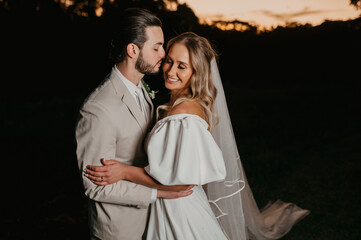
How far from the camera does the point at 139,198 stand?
5.90ft

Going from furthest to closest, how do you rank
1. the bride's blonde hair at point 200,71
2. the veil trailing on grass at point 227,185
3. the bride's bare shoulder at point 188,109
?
the veil trailing on grass at point 227,185 < the bride's blonde hair at point 200,71 < the bride's bare shoulder at point 188,109

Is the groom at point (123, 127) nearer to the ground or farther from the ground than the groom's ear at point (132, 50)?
nearer to the ground

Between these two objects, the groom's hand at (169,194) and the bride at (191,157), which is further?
the groom's hand at (169,194)

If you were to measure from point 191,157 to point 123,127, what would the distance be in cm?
45

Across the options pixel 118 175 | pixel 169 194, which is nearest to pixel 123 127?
pixel 118 175

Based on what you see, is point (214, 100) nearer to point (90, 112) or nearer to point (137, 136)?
point (137, 136)

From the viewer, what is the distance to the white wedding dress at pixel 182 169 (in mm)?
1748

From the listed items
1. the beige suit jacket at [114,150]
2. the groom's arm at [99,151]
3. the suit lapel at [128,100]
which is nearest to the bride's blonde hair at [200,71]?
the suit lapel at [128,100]

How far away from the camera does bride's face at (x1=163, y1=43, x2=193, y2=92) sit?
86.1 inches

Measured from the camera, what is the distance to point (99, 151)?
1.72 m

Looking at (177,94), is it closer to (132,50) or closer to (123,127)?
(132,50)

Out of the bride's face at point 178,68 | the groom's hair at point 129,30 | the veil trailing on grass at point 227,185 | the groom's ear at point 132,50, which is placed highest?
the groom's hair at point 129,30

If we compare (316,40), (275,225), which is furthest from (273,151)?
(316,40)

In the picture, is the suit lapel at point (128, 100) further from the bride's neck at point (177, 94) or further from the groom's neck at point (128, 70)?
the bride's neck at point (177, 94)
